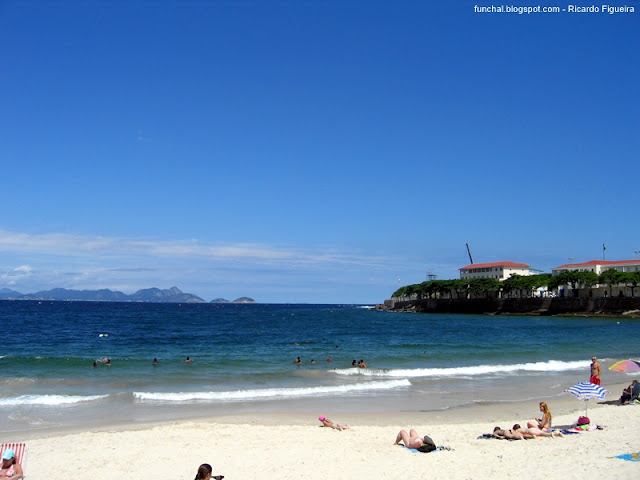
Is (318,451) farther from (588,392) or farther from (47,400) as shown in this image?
(47,400)

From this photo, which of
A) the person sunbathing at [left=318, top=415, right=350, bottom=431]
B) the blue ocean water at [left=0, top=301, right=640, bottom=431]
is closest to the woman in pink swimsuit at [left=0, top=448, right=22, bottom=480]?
the blue ocean water at [left=0, top=301, right=640, bottom=431]

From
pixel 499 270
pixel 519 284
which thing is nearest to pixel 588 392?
pixel 519 284

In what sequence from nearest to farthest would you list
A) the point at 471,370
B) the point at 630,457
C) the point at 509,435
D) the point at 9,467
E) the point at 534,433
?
the point at 9,467 < the point at 630,457 < the point at 509,435 < the point at 534,433 < the point at 471,370

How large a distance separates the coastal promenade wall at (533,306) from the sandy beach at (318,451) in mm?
91717

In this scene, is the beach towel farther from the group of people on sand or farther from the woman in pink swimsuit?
the woman in pink swimsuit

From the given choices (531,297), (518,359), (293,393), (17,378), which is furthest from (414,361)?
(531,297)

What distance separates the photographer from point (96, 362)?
27984mm

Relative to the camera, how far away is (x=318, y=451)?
12.3 metres

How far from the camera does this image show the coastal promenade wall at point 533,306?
95.4 m

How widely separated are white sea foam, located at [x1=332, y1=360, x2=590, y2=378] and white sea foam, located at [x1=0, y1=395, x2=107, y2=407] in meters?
12.1

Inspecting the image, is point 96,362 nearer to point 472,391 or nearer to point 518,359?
point 472,391

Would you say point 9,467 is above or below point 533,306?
above

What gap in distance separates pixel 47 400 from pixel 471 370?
802 inches

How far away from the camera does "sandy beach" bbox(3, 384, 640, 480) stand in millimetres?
10648
